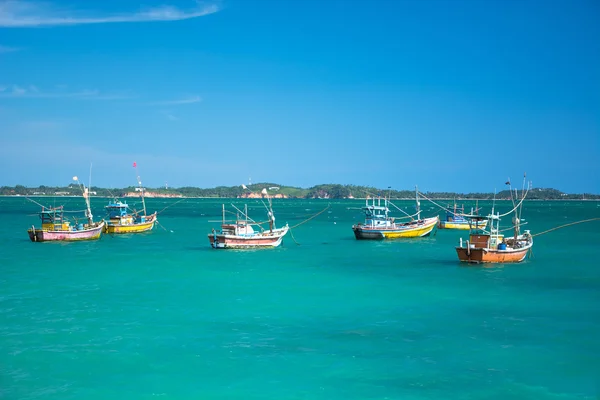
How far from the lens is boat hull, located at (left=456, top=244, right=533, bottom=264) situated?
38750 millimetres

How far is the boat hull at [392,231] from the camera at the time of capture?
204ft

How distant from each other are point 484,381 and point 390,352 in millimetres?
3434

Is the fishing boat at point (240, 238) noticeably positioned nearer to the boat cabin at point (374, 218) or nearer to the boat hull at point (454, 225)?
the boat cabin at point (374, 218)

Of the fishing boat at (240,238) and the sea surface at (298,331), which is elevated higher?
the fishing boat at (240,238)

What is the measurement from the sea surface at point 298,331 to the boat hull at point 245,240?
8407mm

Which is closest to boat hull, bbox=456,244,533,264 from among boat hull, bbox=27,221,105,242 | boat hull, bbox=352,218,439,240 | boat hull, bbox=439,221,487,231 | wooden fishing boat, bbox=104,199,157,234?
boat hull, bbox=352,218,439,240

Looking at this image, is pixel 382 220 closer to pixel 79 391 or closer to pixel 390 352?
pixel 390 352

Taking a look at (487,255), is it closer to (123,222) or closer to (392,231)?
(392,231)

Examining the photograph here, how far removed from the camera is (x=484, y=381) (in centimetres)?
1684

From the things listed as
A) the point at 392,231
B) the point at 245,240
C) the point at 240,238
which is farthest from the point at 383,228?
the point at 240,238

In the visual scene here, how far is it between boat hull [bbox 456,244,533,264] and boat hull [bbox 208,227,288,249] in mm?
18099

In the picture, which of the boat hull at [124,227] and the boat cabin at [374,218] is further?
the boat hull at [124,227]

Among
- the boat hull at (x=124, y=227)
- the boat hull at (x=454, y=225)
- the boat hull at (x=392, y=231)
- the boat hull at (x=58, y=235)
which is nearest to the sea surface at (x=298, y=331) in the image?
the boat hull at (x=58, y=235)

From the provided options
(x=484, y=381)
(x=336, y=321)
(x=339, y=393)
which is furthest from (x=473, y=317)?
(x=339, y=393)
